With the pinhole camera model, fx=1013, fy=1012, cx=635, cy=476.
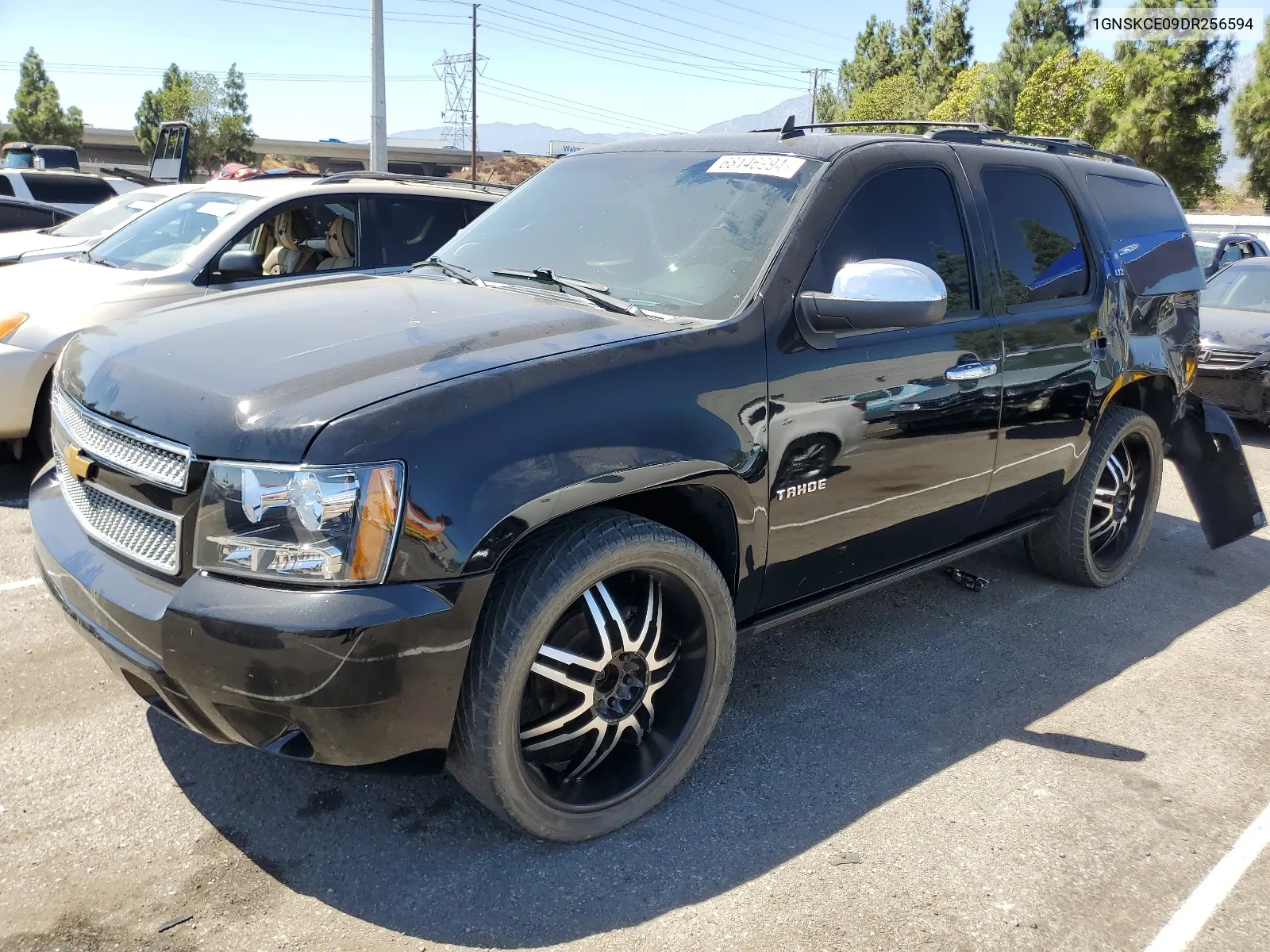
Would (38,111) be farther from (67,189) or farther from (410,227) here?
(410,227)

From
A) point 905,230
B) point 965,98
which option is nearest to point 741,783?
point 905,230

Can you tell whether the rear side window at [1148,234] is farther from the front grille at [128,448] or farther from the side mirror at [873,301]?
the front grille at [128,448]

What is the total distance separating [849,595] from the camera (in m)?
3.55

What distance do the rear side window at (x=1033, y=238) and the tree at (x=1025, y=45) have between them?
45906mm

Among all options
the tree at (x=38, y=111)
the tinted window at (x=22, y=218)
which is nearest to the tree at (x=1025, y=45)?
the tinted window at (x=22, y=218)

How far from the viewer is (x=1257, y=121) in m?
34.8

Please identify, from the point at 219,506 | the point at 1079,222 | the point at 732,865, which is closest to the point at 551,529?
the point at 219,506

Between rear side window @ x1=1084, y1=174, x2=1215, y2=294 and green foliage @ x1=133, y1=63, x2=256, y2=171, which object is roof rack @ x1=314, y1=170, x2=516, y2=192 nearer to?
rear side window @ x1=1084, y1=174, x2=1215, y2=294

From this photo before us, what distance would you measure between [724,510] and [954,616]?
2099 millimetres

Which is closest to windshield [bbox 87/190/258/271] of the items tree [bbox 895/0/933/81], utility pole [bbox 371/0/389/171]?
utility pole [bbox 371/0/389/171]

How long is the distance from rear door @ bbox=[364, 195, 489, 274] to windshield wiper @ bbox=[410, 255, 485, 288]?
9.08 ft

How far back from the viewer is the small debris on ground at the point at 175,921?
2396mm

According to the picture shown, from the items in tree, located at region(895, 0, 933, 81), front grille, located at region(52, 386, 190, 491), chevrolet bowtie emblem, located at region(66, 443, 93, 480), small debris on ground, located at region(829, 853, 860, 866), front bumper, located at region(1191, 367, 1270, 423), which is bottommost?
small debris on ground, located at region(829, 853, 860, 866)

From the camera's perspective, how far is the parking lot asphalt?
8.21ft
